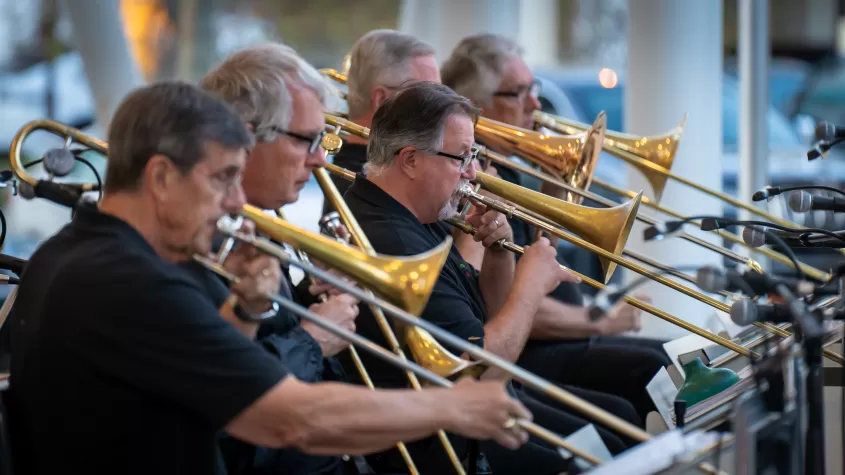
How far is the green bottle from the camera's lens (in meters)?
2.44

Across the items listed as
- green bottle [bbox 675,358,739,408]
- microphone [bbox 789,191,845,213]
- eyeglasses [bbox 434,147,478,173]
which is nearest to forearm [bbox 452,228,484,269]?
eyeglasses [bbox 434,147,478,173]

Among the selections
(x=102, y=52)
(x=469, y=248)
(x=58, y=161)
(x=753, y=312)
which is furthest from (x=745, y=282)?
(x=102, y=52)

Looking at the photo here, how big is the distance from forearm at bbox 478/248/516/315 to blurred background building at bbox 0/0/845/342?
76 centimetres

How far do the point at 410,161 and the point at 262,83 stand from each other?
483 mm

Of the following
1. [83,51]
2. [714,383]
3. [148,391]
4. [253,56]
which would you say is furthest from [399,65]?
[83,51]

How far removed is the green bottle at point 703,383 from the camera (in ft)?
8.00

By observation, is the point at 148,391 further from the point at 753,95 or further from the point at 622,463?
the point at 753,95

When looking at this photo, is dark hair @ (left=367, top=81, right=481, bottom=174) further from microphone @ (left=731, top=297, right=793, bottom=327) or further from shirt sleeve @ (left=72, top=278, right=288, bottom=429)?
shirt sleeve @ (left=72, top=278, right=288, bottom=429)

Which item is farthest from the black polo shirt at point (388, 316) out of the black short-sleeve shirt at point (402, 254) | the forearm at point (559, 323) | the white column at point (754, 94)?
the white column at point (754, 94)

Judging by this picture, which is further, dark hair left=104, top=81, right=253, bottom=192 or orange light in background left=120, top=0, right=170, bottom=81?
orange light in background left=120, top=0, right=170, bottom=81

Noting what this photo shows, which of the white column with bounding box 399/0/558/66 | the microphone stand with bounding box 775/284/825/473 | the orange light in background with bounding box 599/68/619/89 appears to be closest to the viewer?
the microphone stand with bounding box 775/284/825/473

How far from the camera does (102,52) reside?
5.09 meters

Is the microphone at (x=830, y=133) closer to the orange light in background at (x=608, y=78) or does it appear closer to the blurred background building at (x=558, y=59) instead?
the blurred background building at (x=558, y=59)

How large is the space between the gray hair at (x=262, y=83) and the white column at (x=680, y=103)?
2.45 m
